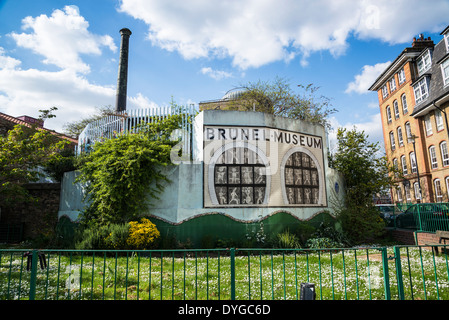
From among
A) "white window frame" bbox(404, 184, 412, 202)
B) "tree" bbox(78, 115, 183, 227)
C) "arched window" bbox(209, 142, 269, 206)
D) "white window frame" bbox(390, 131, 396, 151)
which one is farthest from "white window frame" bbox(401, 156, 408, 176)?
"tree" bbox(78, 115, 183, 227)

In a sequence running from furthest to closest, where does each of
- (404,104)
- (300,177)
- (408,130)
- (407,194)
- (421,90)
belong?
(407,194) → (404,104) → (408,130) → (421,90) → (300,177)

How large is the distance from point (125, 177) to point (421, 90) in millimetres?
28216

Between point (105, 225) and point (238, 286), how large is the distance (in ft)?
19.9

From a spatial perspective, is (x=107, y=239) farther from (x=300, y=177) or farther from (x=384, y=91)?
(x=384, y=91)

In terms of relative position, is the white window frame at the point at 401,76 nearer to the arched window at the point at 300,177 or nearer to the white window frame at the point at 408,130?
the white window frame at the point at 408,130

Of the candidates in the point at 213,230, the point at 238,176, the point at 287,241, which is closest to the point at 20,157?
the point at 213,230

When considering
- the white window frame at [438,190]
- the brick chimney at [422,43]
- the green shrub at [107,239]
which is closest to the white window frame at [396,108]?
the brick chimney at [422,43]

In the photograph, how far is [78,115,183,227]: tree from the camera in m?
10.1

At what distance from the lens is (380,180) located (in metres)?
13.7

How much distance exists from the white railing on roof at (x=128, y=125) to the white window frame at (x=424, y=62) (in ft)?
83.6

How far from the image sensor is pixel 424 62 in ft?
88.2

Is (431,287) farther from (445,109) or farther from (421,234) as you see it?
(445,109)

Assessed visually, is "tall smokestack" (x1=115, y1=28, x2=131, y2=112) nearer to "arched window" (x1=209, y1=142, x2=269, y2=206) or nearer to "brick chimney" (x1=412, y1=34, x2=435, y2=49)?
"arched window" (x1=209, y1=142, x2=269, y2=206)

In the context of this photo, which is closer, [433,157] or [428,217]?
[428,217]
